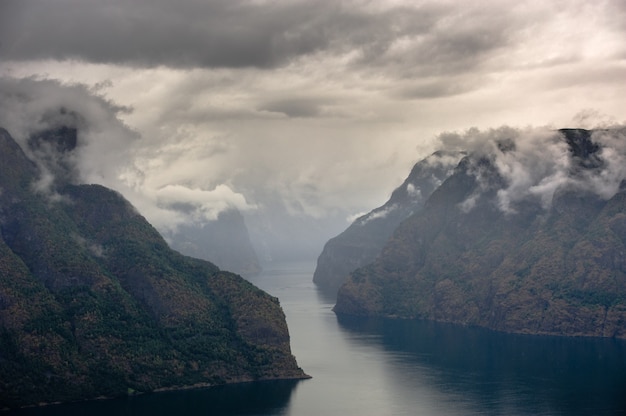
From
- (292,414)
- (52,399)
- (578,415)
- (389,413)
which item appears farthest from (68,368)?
(578,415)

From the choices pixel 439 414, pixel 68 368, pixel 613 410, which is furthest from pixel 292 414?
pixel 613 410

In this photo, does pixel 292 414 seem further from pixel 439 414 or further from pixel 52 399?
pixel 52 399

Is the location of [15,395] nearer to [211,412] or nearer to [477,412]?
[211,412]

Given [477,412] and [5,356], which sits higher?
[5,356]

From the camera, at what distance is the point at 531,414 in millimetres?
196125

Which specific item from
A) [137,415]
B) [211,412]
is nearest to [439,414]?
[211,412]

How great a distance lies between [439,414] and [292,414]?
26519 mm

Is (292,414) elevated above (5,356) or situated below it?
below

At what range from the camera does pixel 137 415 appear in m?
190

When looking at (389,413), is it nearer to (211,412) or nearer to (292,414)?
(292,414)

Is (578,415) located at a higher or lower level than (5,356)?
lower

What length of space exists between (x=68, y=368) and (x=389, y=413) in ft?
193

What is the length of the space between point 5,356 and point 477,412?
279ft

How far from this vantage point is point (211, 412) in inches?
7707
